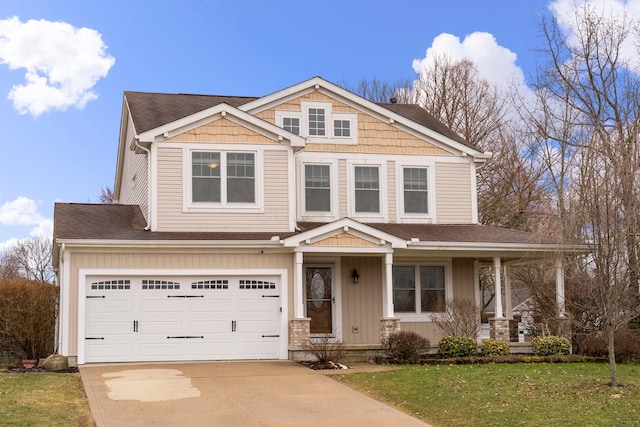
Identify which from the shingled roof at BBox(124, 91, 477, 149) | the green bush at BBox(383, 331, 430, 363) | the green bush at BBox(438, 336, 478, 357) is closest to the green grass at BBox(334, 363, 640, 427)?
the green bush at BBox(383, 331, 430, 363)

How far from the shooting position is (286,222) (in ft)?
63.7

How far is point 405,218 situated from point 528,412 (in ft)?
35.1

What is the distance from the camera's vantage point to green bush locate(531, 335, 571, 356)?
749 inches

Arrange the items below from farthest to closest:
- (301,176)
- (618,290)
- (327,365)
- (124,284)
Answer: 1. (301,176)
2. (124,284)
3. (327,365)
4. (618,290)

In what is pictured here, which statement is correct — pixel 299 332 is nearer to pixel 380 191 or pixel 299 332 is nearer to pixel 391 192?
pixel 380 191

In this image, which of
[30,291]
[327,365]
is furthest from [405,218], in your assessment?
[30,291]

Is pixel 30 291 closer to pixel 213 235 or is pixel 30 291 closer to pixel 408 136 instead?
pixel 213 235

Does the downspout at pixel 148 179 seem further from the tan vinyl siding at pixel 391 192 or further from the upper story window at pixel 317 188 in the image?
the tan vinyl siding at pixel 391 192

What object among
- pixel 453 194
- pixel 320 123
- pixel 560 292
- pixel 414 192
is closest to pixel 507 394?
pixel 560 292

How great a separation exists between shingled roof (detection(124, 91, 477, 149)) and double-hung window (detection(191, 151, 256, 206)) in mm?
1631

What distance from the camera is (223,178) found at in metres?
19.2

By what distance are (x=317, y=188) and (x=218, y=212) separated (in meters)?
3.14

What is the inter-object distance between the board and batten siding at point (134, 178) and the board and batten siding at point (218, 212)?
86 cm

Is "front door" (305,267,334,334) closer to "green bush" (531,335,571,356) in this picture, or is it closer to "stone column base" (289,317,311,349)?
"stone column base" (289,317,311,349)
